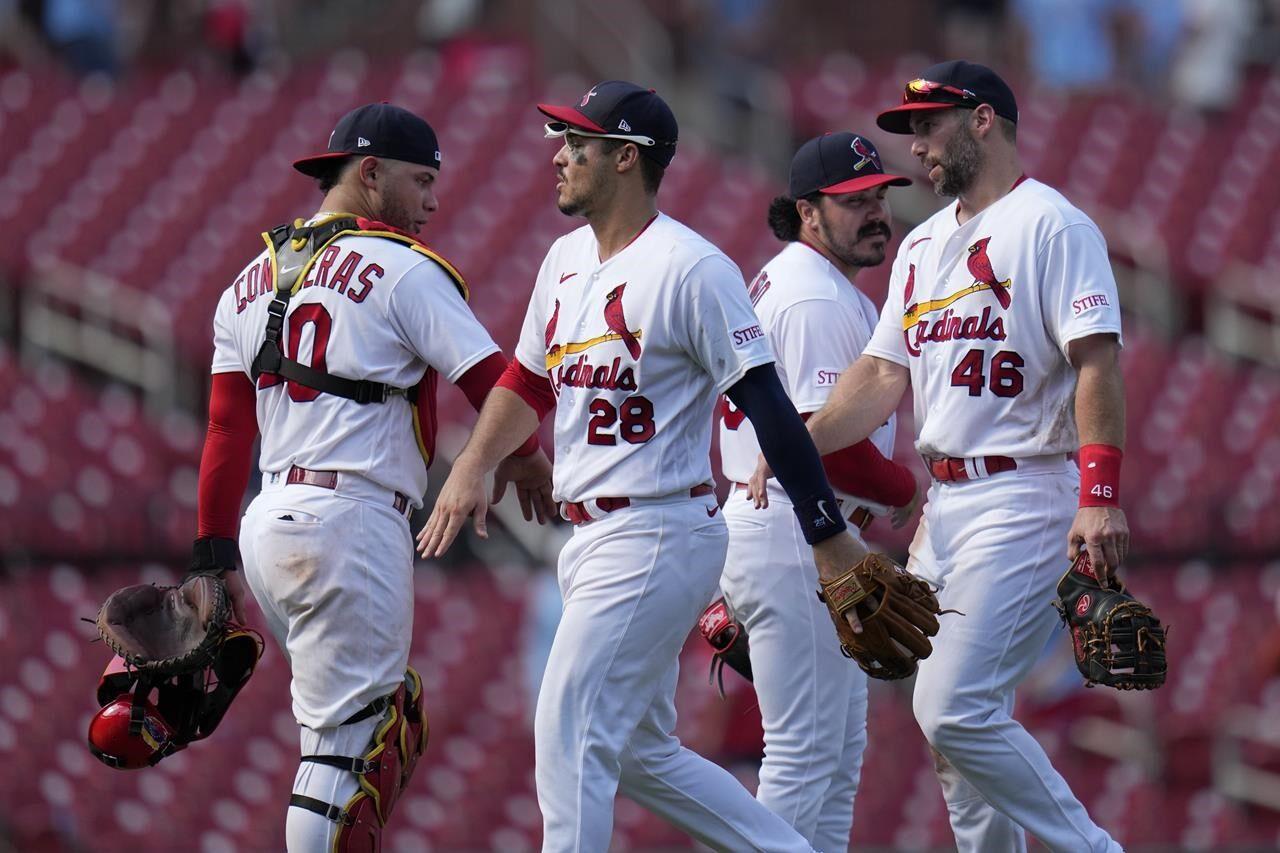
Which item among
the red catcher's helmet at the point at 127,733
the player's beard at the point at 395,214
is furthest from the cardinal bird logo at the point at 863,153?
the red catcher's helmet at the point at 127,733

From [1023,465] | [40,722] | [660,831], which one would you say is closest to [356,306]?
[1023,465]

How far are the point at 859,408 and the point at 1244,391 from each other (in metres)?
8.25

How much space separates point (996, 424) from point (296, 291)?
177cm

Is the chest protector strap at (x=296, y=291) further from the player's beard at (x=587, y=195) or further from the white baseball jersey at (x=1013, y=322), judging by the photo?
the white baseball jersey at (x=1013, y=322)

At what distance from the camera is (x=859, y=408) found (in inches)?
200

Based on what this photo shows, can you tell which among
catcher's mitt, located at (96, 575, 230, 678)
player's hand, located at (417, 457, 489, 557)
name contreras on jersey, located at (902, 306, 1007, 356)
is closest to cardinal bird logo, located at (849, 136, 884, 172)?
name contreras on jersey, located at (902, 306, 1007, 356)

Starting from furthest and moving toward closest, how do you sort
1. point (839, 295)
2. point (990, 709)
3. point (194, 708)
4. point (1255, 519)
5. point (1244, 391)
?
point (1244, 391) → point (1255, 519) → point (839, 295) → point (194, 708) → point (990, 709)

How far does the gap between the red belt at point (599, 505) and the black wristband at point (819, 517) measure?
29 centimetres

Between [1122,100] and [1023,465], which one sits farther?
[1122,100]

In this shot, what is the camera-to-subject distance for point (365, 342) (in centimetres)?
472

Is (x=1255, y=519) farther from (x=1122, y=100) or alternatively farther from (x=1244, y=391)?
(x=1122, y=100)

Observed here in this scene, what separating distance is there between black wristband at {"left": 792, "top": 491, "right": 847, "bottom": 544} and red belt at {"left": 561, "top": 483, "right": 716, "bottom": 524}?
294mm

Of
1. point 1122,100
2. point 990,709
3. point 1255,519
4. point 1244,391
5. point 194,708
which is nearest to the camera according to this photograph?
point 990,709

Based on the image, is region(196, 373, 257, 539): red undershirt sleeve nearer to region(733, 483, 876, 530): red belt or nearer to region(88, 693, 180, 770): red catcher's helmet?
region(88, 693, 180, 770): red catcher's helmet
